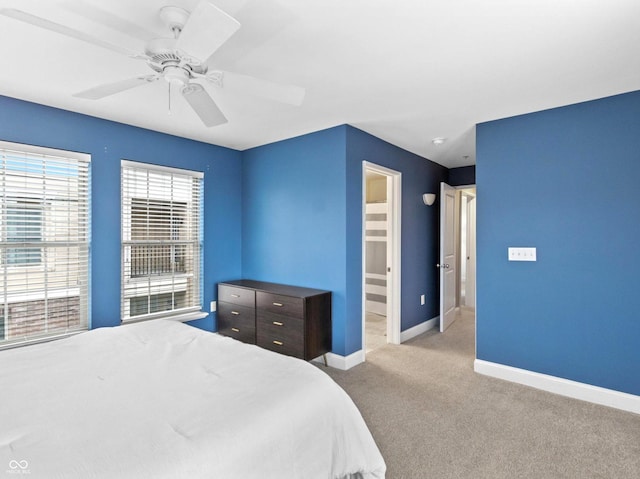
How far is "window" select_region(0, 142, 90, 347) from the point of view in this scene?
2.72 metres

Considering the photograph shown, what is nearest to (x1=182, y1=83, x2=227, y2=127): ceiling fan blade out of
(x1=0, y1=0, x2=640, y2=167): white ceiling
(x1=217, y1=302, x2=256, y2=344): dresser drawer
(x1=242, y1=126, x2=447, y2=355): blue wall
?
(x1=0, y1=0, x2=640, y2=167): white ceiling

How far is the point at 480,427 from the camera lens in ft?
7.71

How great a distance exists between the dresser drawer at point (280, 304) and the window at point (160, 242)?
0.86 m

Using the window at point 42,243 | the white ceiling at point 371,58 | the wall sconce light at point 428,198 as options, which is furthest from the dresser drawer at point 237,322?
the wall sconce light at point 428,198

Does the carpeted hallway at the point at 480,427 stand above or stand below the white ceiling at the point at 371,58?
below

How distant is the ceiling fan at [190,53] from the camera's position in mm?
1235

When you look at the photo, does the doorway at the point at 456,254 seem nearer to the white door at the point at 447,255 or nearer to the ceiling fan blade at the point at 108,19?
the white door at the point at 447,255

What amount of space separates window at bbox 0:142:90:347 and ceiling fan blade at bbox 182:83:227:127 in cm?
173

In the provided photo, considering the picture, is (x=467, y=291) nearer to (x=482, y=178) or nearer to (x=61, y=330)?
(x=482, y=178)

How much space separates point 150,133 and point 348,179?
208 centimetres

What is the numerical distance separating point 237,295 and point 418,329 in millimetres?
2417

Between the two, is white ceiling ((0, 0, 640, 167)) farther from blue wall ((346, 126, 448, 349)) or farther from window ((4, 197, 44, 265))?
window ((4, 197, 44, 265))


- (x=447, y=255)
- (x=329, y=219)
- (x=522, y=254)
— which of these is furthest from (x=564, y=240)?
(x=329, y=219)

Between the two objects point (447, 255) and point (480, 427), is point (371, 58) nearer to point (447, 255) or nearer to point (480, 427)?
point (480, 427)
